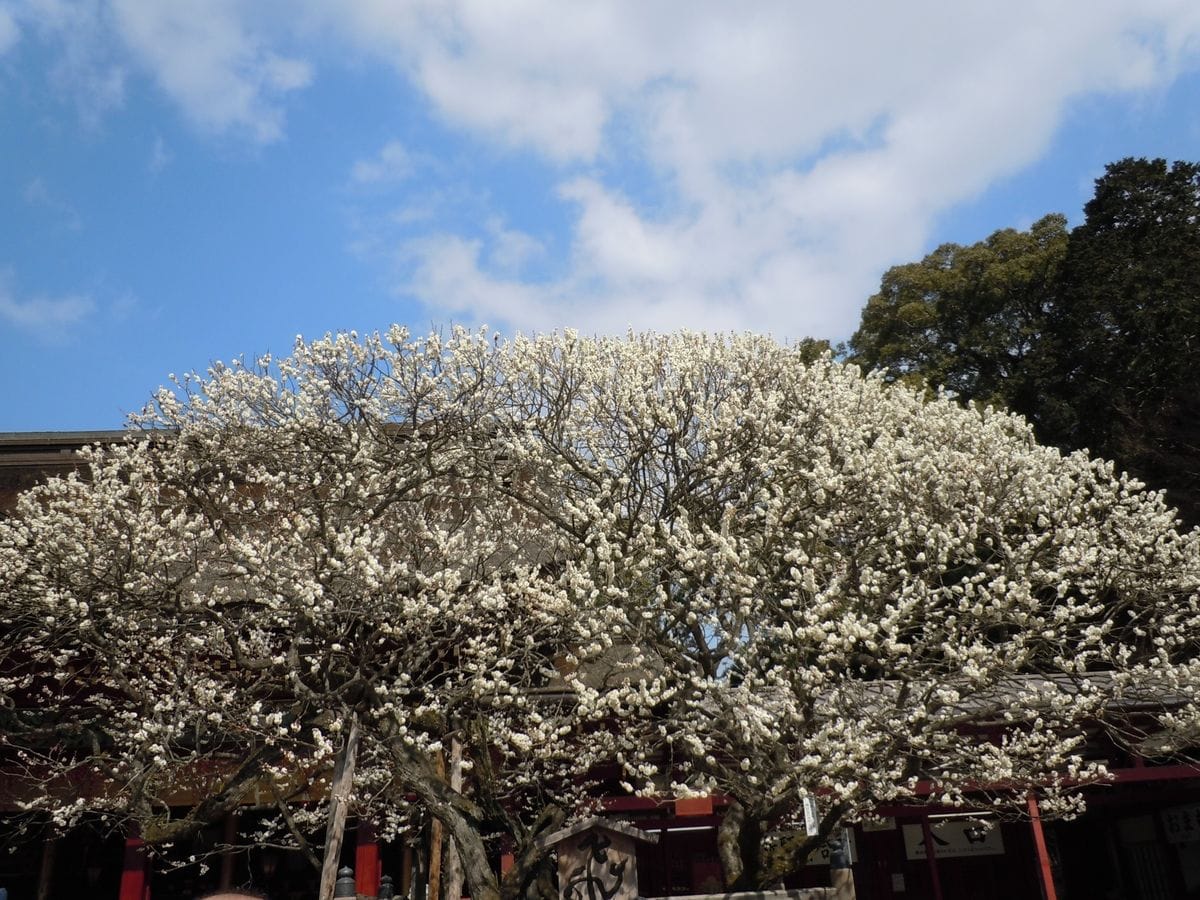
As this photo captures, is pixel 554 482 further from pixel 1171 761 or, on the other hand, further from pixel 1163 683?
pixel 1171 761

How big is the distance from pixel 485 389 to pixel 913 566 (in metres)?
7.62

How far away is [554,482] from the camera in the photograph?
13.0m

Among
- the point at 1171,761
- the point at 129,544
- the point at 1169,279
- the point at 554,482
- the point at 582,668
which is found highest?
the point at 1169,279

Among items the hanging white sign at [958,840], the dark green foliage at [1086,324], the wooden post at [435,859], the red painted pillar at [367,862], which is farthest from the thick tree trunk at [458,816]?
the dark green foliage at [1086,324]

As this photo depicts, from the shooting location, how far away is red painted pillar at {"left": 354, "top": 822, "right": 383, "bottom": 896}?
45.1 feet

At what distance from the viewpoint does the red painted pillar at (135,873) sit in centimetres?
1357

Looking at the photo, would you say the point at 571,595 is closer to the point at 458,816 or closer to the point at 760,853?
the point at 458,816

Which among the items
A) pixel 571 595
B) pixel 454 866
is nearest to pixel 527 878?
pixel 454 866

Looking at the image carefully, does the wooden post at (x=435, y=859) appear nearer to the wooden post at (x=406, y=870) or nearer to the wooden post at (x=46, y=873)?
the wooden post at (x=406, y=870)

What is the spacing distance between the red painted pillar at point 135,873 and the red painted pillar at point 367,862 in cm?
304

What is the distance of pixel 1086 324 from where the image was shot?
2494 cm

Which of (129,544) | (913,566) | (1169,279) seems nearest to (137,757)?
(129,544)

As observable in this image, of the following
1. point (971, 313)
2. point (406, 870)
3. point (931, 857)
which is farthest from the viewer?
point (971, 313)

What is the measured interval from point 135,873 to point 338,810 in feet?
20.9
